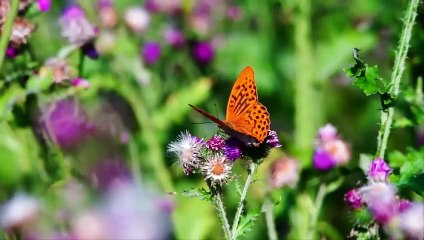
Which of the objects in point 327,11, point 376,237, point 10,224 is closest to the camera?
point 376,237

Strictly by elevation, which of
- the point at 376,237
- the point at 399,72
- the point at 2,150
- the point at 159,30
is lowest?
the point at 376,237

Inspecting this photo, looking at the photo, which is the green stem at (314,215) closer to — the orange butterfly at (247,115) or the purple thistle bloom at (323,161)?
the purple thistle bloom at (323,161)

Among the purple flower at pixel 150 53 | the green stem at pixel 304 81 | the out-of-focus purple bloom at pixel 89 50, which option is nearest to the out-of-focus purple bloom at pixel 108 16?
the purple flower at pixel 150 53

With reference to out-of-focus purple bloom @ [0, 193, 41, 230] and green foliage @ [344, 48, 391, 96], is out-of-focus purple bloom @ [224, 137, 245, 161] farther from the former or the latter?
out-of-focus purple bloom @ [0, 193, 41, 230]

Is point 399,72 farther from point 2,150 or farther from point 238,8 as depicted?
point 238,8

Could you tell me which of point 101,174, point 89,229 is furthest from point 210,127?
point 89,229

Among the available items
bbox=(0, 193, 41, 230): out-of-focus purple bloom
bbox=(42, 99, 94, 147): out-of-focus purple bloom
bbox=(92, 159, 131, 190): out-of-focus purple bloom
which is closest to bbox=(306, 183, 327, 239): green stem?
bbox=(0, 193, 41, 230): out-of-focus purple bloom
